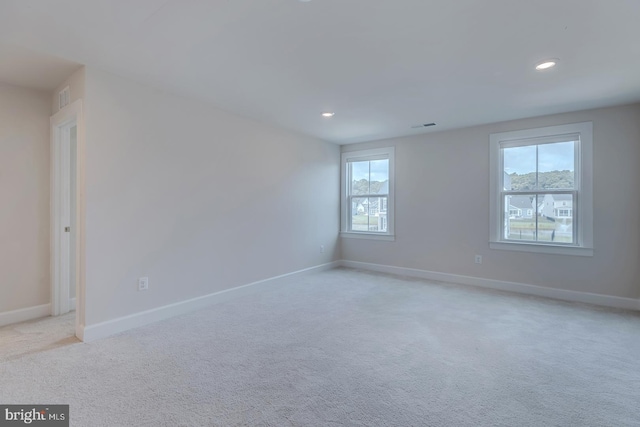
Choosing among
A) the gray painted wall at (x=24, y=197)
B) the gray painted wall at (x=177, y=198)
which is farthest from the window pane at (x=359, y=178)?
the gray painted wall at (x=24, y=197)

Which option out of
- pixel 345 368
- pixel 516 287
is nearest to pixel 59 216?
pixel 345 368

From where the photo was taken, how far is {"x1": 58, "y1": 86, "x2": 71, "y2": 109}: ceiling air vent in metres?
2.90

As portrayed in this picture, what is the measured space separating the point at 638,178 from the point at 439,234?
2.35 metres

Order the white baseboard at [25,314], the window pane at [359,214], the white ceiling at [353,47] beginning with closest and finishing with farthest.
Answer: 1. the white ceiling at [353,47]
2. the white baseboard at [25,314]
3. the window pane at [359,214]

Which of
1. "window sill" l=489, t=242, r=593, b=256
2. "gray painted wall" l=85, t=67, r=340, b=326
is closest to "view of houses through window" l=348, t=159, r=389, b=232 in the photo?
"gray painted wall" l=85, t=67, r=340, b=326

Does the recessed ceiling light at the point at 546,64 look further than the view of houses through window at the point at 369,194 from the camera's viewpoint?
No

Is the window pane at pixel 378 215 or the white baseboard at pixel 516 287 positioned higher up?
the window pane at pixel 378 215

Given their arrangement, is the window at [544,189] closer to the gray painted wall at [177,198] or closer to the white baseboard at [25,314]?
the gray painted wall at [177,198]

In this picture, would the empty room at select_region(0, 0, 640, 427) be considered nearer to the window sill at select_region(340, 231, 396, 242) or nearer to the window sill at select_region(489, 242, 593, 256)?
the window sill at select_region(489, 242, 593, 256)

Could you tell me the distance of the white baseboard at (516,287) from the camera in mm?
3655

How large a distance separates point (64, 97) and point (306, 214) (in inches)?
130

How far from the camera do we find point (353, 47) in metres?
2.31

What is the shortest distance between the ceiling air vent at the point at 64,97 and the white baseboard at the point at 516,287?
4.67 m

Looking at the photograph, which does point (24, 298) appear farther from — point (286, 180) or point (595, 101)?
point (595, 101)
